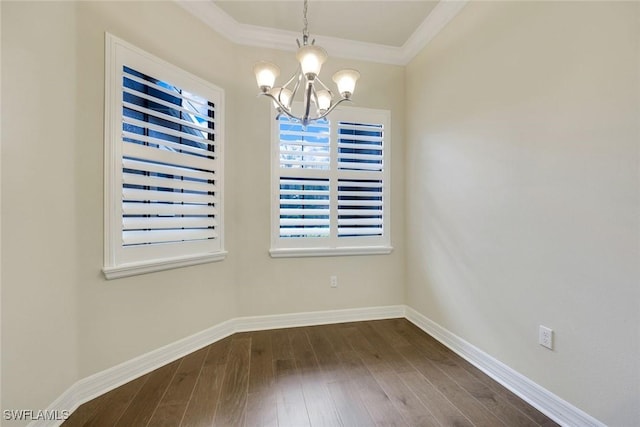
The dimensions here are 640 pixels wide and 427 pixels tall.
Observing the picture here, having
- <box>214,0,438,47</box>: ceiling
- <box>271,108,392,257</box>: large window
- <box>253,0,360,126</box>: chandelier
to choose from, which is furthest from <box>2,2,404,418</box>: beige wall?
<box>253,0,360,126</box>: chandelier

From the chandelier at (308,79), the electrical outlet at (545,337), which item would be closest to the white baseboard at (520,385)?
the electrical outlet at (545,337)

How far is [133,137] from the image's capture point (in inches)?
77.2

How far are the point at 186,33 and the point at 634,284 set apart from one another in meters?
3.35

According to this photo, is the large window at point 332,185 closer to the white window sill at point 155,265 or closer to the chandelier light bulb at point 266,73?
the white window sill at point 155,265

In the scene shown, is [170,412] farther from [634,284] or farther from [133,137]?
[634,284]

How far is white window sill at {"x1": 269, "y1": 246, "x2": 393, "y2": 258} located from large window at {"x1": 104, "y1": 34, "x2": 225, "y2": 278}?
599 millimetres

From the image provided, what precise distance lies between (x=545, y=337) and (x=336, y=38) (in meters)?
3.09

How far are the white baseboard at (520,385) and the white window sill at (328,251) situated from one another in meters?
0.91

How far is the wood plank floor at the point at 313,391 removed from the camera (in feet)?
5.25

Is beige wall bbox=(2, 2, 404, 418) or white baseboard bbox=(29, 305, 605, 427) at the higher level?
beige wall bbox=(2, 2, 404, 418)

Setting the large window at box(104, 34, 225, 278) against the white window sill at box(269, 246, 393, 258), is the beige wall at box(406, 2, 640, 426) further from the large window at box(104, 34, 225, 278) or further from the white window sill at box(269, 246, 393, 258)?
the large window at box(104, 34, 225, 278)

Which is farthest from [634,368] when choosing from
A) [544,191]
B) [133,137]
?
[133,137]

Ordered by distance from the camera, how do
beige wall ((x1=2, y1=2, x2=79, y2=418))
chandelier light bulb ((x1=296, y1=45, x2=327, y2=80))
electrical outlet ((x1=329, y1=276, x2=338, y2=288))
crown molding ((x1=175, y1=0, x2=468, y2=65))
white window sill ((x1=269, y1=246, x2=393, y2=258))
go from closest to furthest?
beige wall ((x1=2, y1=2, x2=79, y2=418)) < chandelier light bulb ((x1=296, y1=45, x2=327, y2=80)) < crown molding ((x1=175, y1=0, x2=468, y2=65)) < white window sill ((x1=269, y1=246, x2=393, y2=258)) < electrical outlet ((x1=329, y1=276, x2=338, y2=288))

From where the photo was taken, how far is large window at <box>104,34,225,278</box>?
1862 millimetres
